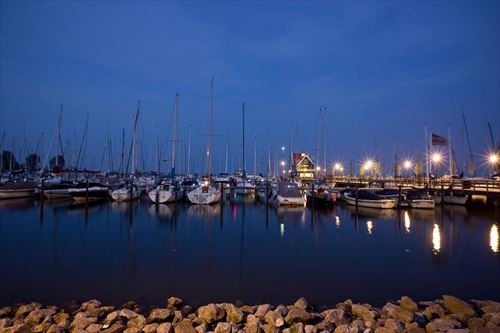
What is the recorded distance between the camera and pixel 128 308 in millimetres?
8906

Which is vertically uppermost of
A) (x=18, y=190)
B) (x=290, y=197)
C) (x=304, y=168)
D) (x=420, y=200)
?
(x=304, y=168)

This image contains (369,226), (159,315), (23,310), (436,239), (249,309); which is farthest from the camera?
(369,226)

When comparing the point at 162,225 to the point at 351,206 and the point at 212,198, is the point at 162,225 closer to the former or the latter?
the point at 212,198

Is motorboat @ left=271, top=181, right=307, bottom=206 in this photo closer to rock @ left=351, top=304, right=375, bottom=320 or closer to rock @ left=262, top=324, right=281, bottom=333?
rock @ left=351, top=304, right=375, bottom=320

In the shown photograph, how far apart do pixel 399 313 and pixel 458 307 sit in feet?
5.73

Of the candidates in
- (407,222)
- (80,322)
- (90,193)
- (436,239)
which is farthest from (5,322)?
(90,193)

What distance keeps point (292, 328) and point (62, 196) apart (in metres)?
39.5

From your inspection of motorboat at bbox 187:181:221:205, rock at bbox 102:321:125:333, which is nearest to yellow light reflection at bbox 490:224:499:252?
rock at bbox 102:321:125:333

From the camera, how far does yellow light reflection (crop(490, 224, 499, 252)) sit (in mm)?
17344

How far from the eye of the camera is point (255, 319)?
A: 7.73 metres

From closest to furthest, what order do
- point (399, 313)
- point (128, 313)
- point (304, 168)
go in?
point (128, 313) < point (399, 313) < point (304, 168)

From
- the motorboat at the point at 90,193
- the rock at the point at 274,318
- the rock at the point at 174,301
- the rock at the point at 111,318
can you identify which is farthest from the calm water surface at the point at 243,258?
the motorboat at the point at 90,193

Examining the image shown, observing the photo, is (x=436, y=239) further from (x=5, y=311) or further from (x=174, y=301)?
(x=5, y=311)

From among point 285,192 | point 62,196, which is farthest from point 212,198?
point 62,196
